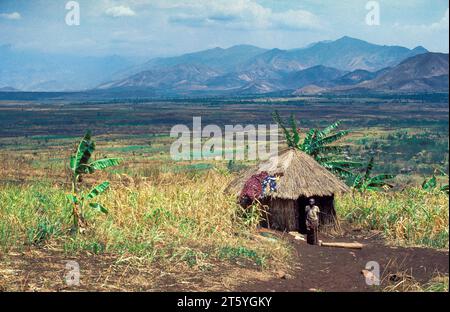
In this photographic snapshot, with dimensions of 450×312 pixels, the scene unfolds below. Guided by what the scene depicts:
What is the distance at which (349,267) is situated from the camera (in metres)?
8.09

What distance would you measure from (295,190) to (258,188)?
0.59 m

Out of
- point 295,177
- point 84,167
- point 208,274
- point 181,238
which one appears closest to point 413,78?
point 295,177

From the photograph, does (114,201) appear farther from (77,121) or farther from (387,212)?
(77,121)

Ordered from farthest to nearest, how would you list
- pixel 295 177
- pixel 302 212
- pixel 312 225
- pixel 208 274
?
pixel 302 212, pixel 295 177, pixel 312 225, pixel 208 274

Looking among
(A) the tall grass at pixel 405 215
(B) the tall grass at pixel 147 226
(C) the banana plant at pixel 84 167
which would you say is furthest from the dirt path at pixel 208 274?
(C) the banana plant at pixel 84 167

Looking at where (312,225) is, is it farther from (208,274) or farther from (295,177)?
(208,274)

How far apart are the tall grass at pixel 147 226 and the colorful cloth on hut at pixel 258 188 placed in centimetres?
35

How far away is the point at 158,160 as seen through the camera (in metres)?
33.3

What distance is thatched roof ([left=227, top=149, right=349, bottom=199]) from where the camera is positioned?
1014 centimetres

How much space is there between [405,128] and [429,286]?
2063 inches

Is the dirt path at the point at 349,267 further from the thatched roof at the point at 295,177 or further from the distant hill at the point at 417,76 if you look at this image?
the distant hill at the point at 417,76

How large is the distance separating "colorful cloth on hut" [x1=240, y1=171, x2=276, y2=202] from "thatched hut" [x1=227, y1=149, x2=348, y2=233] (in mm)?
101

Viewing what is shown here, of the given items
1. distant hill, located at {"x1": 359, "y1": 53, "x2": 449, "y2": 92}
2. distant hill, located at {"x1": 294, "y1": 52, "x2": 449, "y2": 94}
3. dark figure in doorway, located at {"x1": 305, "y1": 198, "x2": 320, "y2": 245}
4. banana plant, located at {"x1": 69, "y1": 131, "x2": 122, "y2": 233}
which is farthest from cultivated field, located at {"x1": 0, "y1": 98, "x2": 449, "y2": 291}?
distant hill, located at {"x1": 359, "y1": 53, "x2": 449, "y2": 92}

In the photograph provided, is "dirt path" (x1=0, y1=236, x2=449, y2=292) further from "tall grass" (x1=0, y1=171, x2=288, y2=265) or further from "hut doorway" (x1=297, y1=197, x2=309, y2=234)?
"hut doorway" (x1=297, y1=197, x2=309, y2=234)
